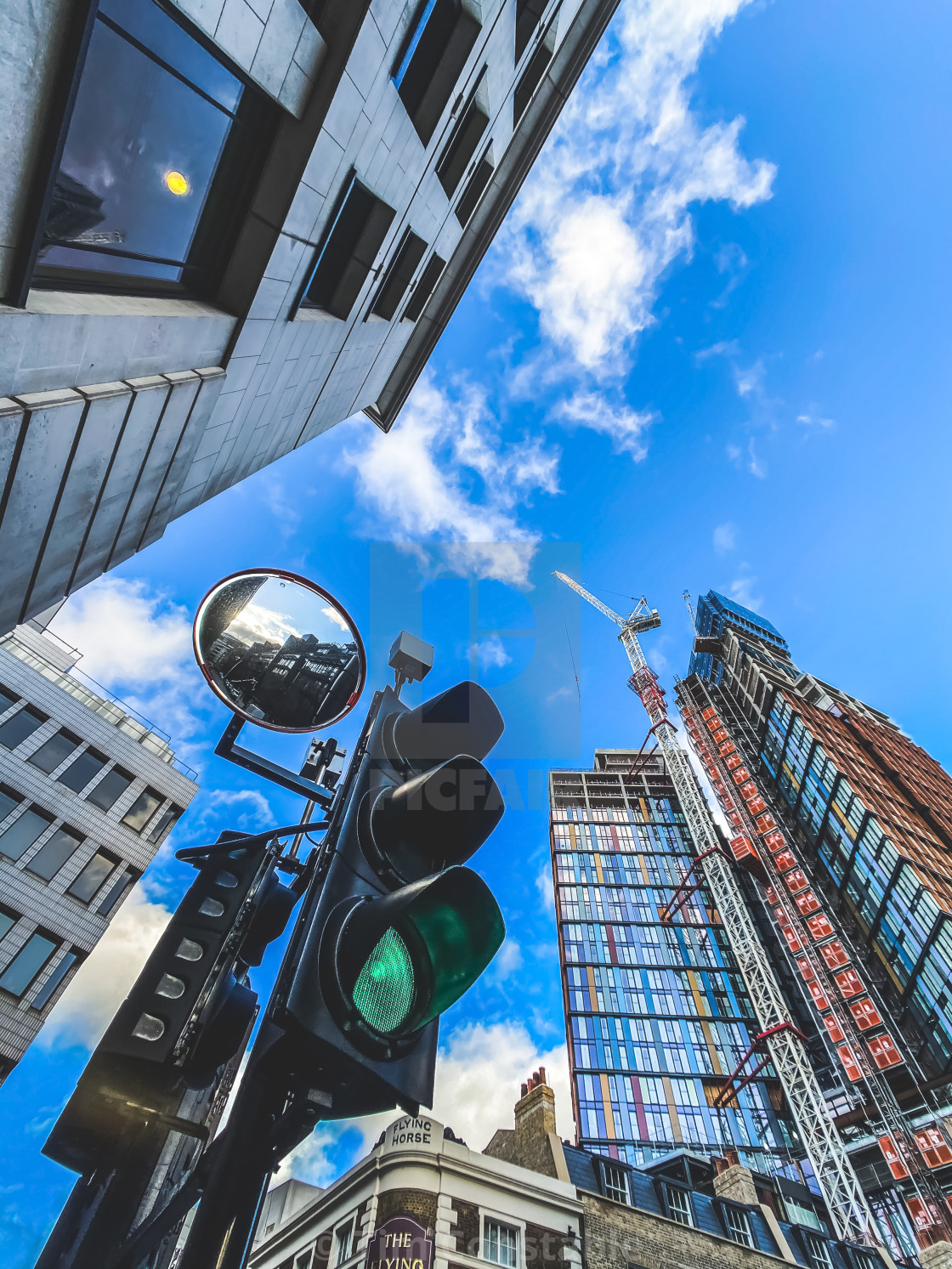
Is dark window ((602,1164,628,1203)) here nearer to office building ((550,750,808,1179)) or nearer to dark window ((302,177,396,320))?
dark window ((302,177,396,320))

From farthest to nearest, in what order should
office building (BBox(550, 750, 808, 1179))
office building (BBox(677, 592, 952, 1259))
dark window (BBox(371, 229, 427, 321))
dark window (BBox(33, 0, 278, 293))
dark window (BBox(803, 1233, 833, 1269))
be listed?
office building (BBox(550, 750, 808, 1179)) → office building (BBox(677, 592, 952, 1259)) → dark window (BBox(803, 1233, 833, 1269)) → dark window (BBox(371, 229, 427, 321)) → dark window (BBox(33, 0, 278, 293))

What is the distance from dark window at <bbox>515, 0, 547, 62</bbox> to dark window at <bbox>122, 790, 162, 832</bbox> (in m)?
27.6

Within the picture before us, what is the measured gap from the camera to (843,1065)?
4697 cm

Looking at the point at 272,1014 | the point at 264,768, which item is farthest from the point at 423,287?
the point at 272,1014

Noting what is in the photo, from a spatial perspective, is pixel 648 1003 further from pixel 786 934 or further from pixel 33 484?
pixel 33 484

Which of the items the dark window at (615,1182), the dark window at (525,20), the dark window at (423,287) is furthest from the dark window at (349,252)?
the dark window at (615,1182)

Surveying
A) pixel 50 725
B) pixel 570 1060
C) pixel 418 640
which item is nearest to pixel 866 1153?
pixel 570 1060

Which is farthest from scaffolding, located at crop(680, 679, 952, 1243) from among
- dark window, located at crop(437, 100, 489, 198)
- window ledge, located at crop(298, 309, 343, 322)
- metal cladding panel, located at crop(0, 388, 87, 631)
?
dark window, located at crop(437, 100, 489, 198)

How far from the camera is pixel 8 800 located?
72.6ft

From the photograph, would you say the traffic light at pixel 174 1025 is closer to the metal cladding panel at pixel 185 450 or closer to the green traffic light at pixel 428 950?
the green traffic light at pixel 428 950

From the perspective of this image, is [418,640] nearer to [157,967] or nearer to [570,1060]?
[157,967]

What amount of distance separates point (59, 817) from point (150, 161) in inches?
980

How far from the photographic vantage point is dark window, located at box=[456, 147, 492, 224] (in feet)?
45.7

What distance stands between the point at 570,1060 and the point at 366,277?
68301 millimetres
